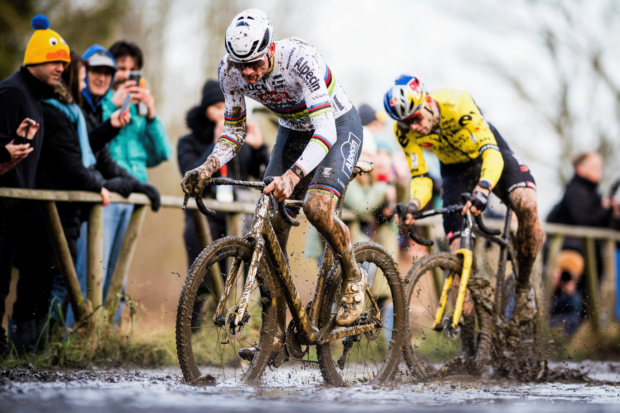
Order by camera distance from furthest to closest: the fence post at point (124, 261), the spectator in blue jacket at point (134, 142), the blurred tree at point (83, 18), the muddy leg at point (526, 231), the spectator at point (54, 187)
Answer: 1. the blurred tree at point (83, 18)
2. the muddy leg at point (526, 231)
3. the spectator in blue jacket at point (134, 142)
4. the fence post at point (124, 261)
5. the spectator at point (54, 187)

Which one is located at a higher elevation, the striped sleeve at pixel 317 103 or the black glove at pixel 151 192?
the striped sleeve at pixel 317 103

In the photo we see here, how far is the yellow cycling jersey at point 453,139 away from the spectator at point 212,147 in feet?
5.65

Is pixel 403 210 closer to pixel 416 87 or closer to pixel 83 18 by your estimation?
pixel 416 87

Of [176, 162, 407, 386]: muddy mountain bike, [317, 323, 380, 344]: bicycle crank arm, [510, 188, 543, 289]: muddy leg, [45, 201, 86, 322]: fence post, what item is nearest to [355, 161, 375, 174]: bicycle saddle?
[176, 162, 407, 386]: muddy mountain bike

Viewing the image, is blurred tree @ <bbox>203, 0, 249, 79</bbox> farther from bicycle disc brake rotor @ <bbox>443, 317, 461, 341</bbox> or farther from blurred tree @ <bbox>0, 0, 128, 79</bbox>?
bicycle disc brake rotor @ <bbox>443, 317, 461, 341</bbox>

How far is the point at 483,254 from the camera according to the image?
7559 mm

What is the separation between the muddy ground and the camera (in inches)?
145

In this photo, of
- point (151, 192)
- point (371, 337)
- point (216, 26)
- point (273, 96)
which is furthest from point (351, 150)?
point (216, 26)

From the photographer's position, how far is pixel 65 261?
595 cm

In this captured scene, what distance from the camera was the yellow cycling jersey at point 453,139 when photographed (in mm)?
6766

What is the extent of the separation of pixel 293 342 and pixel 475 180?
287 cm

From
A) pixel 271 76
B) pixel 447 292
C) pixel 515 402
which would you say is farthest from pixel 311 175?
pixel 515 402

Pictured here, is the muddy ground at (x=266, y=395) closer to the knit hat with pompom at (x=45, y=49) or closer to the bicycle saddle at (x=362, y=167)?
the bicycle saddle at (x=362, y=167)

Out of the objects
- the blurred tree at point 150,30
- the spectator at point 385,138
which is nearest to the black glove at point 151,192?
the spectator at point 385,138
